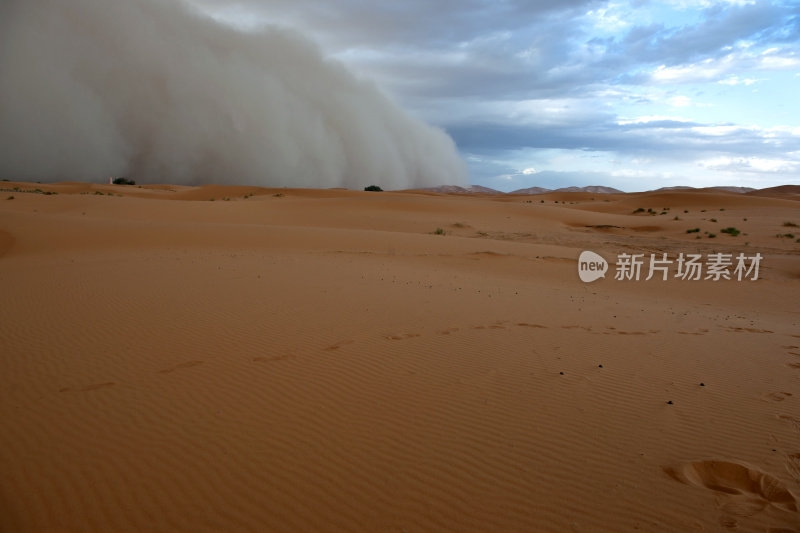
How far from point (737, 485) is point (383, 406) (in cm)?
264

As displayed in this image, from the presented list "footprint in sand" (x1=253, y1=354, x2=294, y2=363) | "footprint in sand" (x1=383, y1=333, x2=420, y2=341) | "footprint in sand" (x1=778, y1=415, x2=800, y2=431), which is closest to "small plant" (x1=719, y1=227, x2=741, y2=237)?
"footprint in sand" (x1=778, y1=415, x2=800, y2=431)

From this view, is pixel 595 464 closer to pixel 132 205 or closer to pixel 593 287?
pixel 593 287

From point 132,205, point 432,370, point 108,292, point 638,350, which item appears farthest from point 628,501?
point 132,205

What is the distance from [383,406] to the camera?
4.38 metres

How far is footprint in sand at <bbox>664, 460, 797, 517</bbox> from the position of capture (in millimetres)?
3041

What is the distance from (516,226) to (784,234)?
1205 cm

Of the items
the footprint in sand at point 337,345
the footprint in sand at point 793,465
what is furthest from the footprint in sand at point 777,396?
the footprint in sand at point 337,345

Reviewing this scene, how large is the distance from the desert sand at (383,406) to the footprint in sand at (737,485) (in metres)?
0.02

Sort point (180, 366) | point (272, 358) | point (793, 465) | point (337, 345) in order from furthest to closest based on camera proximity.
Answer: point (337, 345) < point (272, 358) < point (180, 366) < point (793, 465)

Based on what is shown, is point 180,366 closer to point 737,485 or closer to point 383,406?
point 383,406

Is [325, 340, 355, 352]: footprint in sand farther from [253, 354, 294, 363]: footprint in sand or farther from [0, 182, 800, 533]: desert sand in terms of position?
[253, 354, 294, 363]: footprint in sand

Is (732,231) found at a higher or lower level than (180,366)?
higher

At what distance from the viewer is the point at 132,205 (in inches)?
969

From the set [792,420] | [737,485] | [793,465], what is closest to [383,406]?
[737,485]
